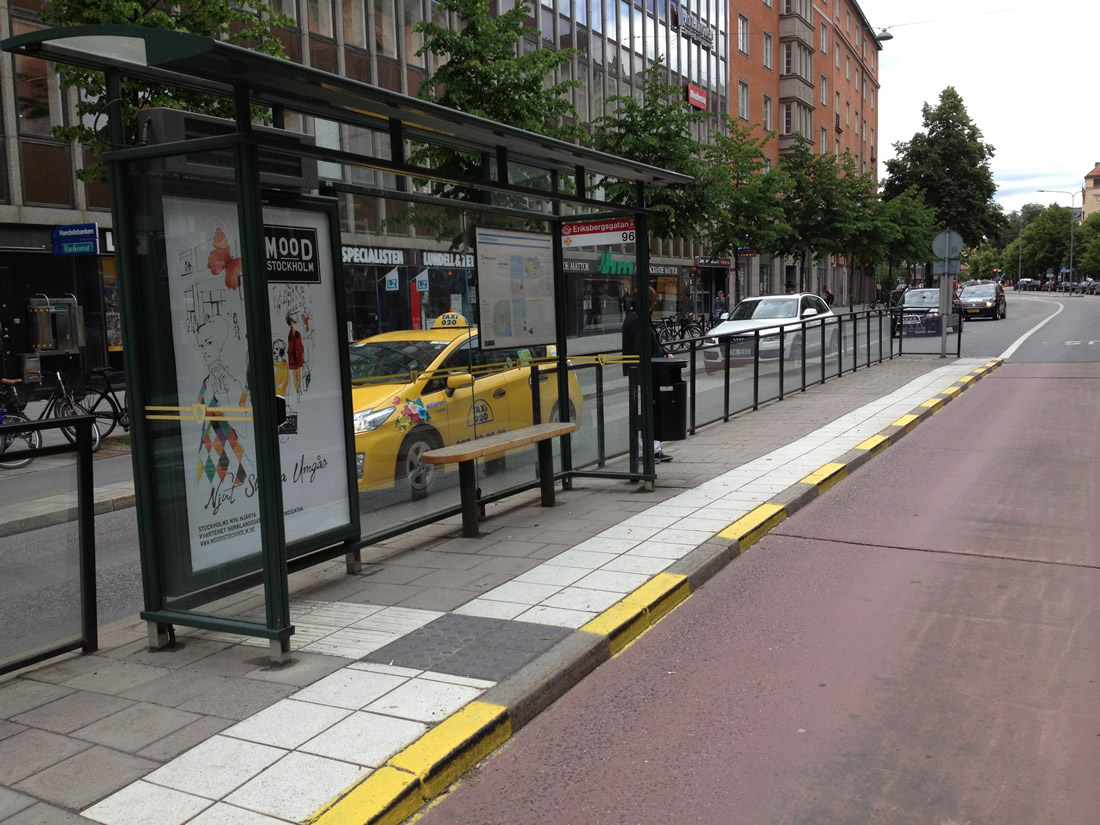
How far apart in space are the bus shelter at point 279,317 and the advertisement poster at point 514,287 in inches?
1.0

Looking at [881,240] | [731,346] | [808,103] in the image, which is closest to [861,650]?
[731,346]

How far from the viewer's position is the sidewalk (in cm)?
339

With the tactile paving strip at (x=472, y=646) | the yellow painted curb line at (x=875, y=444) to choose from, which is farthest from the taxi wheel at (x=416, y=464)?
the yellow painted curb line at (x=875, y=444)

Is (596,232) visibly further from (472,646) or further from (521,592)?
(472,646)

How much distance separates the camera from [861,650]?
15.9 feet

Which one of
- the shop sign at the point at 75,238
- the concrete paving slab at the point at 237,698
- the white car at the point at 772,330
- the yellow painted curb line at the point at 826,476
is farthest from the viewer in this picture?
the shop sign at the point at 75,238

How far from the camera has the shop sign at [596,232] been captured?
332 inches

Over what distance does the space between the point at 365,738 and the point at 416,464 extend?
3448 mm

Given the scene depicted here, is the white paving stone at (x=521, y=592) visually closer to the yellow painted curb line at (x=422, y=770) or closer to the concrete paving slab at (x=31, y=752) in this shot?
the yellow painted curb line at (x=422, y=770)

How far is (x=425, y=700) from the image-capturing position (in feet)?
13.4

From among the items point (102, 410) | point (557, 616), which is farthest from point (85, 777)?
point (102, 410)

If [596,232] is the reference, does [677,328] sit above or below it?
below

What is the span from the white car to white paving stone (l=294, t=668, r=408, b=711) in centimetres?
882

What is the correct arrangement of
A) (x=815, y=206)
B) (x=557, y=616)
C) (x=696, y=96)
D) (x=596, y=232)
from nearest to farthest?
(x=557, y=616)
(x=596, y=232)
(x=815, y=206)
(x=696, y=96)
